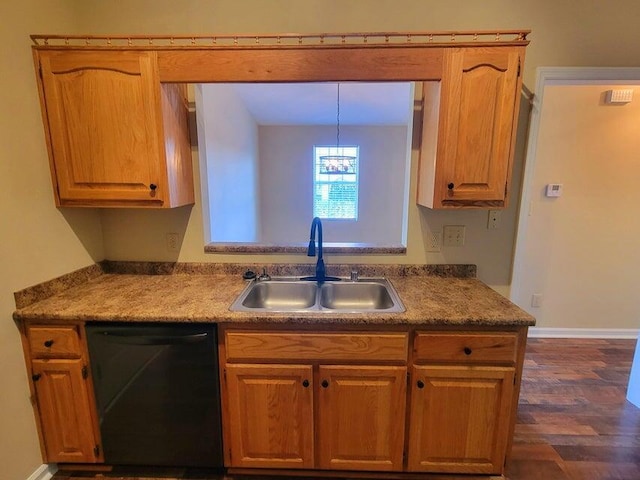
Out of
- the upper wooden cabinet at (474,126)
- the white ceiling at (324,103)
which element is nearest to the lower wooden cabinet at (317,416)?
the upper wooden cabinet at (474,126)

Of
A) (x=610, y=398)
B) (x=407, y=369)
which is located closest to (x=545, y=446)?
(x=610, y=398)

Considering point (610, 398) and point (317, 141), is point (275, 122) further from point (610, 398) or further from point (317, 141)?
point (610, 398)

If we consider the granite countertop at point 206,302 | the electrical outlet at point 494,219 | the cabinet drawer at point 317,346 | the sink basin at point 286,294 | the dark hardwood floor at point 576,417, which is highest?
the electrical outlet at point 494,219

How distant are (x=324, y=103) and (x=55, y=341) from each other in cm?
421

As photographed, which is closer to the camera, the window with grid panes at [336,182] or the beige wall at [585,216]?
the beige wall at [585,216]

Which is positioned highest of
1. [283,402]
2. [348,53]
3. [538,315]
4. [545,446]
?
[348,53]

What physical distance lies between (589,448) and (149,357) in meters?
2.40

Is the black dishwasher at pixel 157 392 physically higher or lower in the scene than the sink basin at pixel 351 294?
lower

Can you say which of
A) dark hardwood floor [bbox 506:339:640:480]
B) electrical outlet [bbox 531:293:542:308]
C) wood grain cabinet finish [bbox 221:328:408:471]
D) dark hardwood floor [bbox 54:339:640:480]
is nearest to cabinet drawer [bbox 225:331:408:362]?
wood grain cabinet finish [bbox 221:328:408:471]

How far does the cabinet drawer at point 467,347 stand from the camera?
141 cm

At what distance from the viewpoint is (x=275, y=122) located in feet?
18.6

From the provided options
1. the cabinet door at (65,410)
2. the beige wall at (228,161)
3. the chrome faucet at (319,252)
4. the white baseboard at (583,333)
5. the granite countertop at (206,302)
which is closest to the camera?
the granite countertop at (206,302)

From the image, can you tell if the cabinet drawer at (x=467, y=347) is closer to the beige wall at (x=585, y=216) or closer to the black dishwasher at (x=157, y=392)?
the black dishwasher at (x=157, y=392)

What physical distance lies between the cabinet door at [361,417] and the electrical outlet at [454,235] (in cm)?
85
